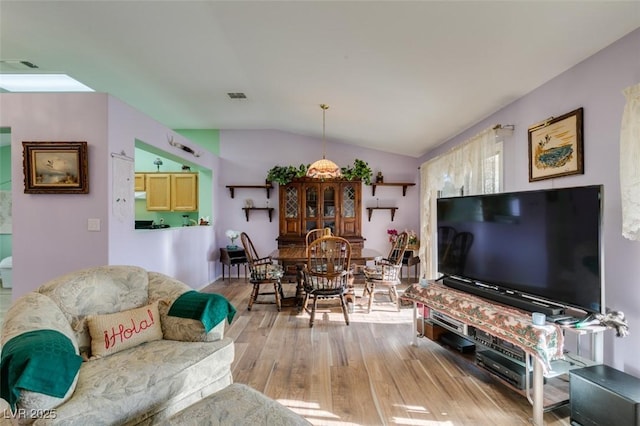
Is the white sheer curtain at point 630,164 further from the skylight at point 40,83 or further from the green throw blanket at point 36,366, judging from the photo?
the skylight at point 40,83

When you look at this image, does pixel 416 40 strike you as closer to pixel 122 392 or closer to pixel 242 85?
pixel 242 85

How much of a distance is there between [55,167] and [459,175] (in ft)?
14.2

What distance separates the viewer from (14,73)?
367cm

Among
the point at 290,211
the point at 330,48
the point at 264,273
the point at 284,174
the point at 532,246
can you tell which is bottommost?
the point at 264,273

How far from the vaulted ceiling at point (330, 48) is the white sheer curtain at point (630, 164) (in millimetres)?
471

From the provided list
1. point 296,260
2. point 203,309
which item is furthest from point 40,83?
point 203,309

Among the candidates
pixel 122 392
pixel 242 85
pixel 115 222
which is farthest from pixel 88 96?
pixel 122 392

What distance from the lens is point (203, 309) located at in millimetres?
1891

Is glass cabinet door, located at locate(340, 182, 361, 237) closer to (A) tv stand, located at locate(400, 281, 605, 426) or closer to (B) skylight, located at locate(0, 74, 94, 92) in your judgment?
(A) tv stand, located at locate(400, 281, 605, 426)

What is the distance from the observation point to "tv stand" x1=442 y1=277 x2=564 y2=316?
1.95 meters

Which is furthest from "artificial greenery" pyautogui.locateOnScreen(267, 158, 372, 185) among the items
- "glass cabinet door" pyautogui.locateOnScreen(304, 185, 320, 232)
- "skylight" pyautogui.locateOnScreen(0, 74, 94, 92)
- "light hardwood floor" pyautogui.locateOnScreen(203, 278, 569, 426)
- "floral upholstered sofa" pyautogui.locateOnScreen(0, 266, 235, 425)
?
"floral upholstered sofa" pyautogui.locateOnScreen(0, 266, 235, 425)

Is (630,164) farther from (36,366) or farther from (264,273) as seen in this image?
(264,273)

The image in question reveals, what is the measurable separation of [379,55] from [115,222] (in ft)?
9.10

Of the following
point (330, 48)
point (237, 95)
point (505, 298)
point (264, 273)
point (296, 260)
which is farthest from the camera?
point (237, 95)
